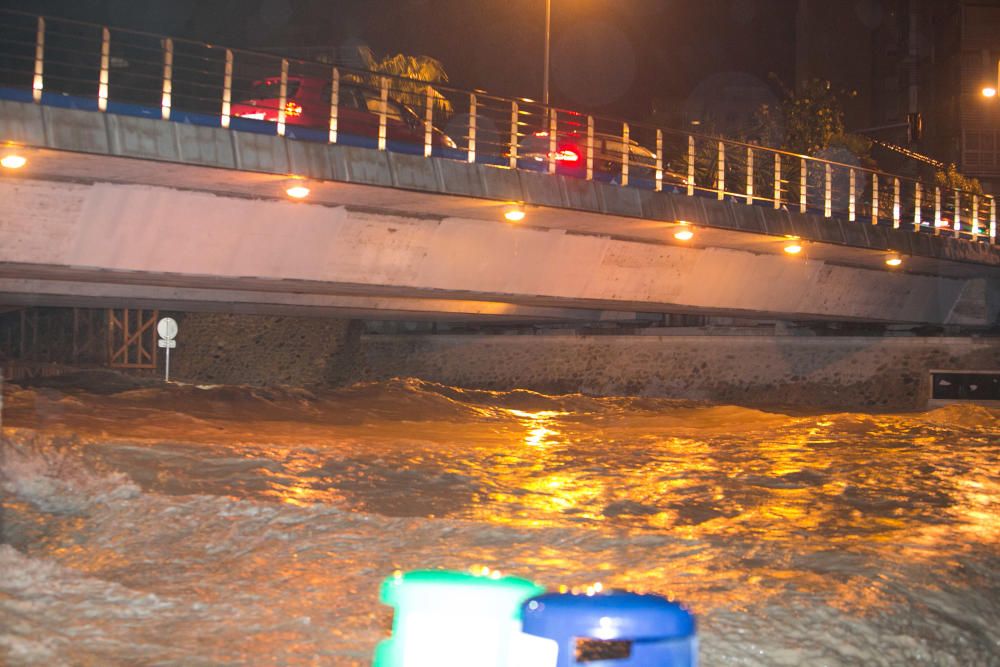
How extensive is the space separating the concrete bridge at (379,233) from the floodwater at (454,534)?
120 inches

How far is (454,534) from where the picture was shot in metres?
8.45

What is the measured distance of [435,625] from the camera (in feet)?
13.0

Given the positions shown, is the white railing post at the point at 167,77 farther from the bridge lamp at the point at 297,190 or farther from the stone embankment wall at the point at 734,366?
the stone embankment wall at the point at 734,366

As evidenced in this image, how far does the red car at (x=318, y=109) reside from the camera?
15.7 m

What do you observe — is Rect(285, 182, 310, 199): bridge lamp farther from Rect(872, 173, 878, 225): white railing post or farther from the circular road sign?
Rect(872, 173, 878, 225): white railing post

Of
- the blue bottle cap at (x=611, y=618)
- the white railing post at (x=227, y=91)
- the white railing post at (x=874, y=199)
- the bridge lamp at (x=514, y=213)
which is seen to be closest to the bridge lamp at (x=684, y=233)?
the bridge lamp at (x=514, y=213)

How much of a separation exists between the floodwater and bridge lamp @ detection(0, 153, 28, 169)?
3551mm

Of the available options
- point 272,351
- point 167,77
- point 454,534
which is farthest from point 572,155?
point 272,351

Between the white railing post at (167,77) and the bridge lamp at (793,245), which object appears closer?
the white railing post at (167,77)

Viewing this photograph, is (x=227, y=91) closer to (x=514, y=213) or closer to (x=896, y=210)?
(x=514, y=213)

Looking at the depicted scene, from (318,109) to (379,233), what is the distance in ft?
8.41

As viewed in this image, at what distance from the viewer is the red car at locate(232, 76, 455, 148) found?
51.6ft

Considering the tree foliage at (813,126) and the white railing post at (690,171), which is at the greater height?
the tree foliage at (813,126)

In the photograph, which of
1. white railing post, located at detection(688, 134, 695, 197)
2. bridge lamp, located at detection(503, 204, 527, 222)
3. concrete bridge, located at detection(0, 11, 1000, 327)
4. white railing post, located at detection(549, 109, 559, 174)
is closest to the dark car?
white railing post, located at detection(549, 109, 559, 174)
